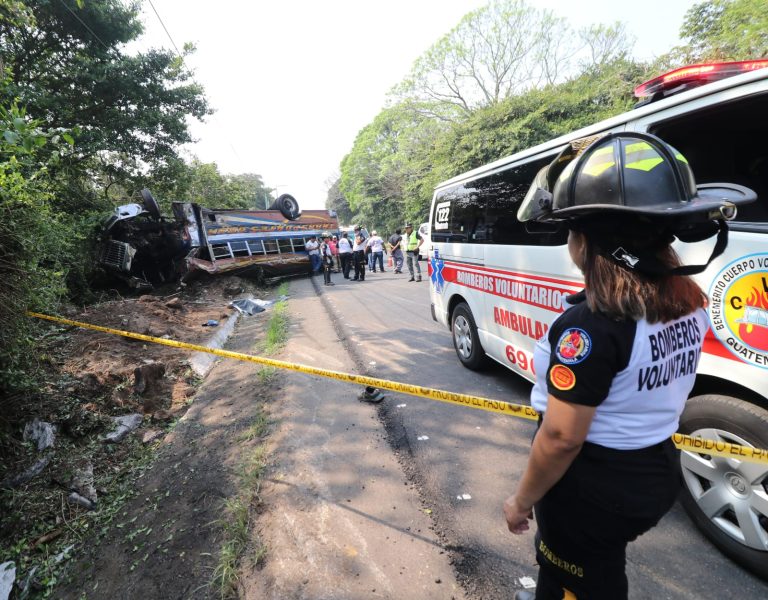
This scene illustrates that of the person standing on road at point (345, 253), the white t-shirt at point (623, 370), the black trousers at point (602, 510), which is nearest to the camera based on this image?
the white t-shirt at point (623, 370)

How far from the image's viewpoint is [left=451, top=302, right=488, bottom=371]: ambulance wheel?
424 centimetres

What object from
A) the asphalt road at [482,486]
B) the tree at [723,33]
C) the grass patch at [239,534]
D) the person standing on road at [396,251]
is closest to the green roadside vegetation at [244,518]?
the grass patch at [239,534]

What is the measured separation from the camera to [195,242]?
11.6 m

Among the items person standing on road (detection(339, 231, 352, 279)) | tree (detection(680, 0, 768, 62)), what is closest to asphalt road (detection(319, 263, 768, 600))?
person standing on road (detection(339, 231, 352, 279))

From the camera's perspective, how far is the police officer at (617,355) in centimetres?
96

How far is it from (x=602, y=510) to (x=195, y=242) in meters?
12.5

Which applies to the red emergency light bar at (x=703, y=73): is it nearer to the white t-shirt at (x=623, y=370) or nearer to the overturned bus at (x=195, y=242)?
the white t-shirt at (x=623, y=370)

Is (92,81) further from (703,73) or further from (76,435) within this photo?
(703,73)

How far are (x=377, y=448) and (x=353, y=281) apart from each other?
10786mm

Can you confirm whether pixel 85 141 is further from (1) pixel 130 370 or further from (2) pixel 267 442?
(2) pixel 267 442

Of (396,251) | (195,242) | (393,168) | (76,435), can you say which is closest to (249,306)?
(195,242)

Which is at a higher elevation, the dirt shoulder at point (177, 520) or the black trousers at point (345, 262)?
the black trousers at point (345, 262)

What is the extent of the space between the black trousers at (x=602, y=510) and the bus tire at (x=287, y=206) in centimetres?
1417

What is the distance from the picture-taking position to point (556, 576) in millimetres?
1245
